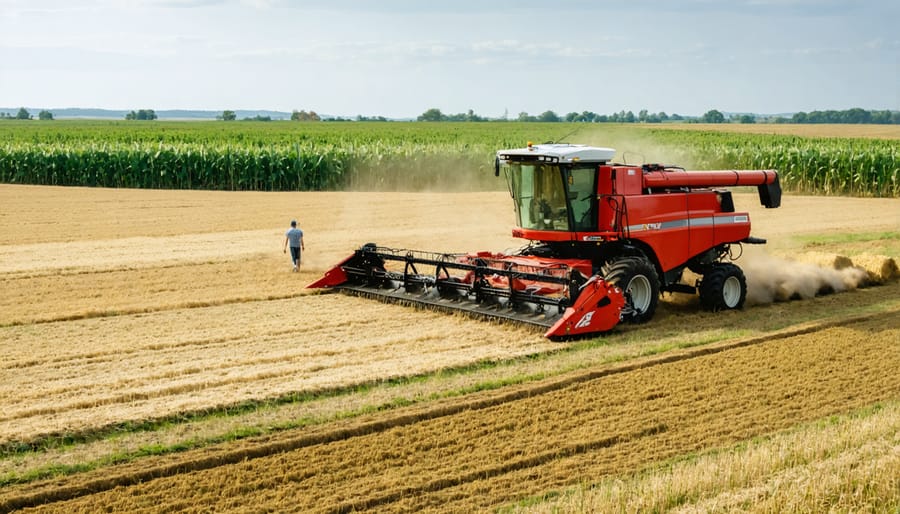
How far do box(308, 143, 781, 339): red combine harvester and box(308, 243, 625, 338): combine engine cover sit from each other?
0.05 ft

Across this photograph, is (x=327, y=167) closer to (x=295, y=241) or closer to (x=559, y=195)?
(x=295, y=241)

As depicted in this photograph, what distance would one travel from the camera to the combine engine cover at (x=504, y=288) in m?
12.2

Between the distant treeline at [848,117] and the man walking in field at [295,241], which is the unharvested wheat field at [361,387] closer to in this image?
the man walking in field at [295,241]

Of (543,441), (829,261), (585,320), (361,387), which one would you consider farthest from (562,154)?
(829,261)

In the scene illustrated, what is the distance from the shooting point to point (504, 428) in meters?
8.66

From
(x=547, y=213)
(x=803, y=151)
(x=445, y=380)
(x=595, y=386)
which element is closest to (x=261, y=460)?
(x=445, y=380)

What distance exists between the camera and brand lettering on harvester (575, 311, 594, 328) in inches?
473

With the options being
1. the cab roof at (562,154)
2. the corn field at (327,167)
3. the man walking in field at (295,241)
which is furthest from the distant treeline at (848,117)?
the cab roof at (562,154)

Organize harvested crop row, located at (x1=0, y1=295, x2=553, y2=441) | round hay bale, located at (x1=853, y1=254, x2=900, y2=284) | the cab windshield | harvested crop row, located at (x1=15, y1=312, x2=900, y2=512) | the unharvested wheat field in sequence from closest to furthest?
harvested crop row, located at (x1=15, y1=312, x2=900, y2=512), the unharvested wheat field, harvested crop row, located at (x1=0, y1=295, x2=553, y2=441), the cab windshield, round hay bale, located at (x1=853, y1=254, x2=900, y2=284)

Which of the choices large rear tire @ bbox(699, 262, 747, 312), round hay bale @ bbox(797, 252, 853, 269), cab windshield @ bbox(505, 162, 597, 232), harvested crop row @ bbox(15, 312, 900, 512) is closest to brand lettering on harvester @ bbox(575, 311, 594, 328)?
harvested crop row @ bbox(15, 312, 900, 512)

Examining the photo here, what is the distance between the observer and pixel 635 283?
13.2 m

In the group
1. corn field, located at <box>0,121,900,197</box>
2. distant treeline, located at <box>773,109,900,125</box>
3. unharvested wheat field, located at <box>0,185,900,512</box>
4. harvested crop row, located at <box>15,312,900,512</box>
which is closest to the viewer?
harvested crop row, located at <box>15,312,900,512</box>

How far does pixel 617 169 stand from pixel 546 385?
14.9 ft

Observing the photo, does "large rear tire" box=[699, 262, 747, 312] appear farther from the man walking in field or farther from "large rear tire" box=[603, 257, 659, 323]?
the man walking in field
